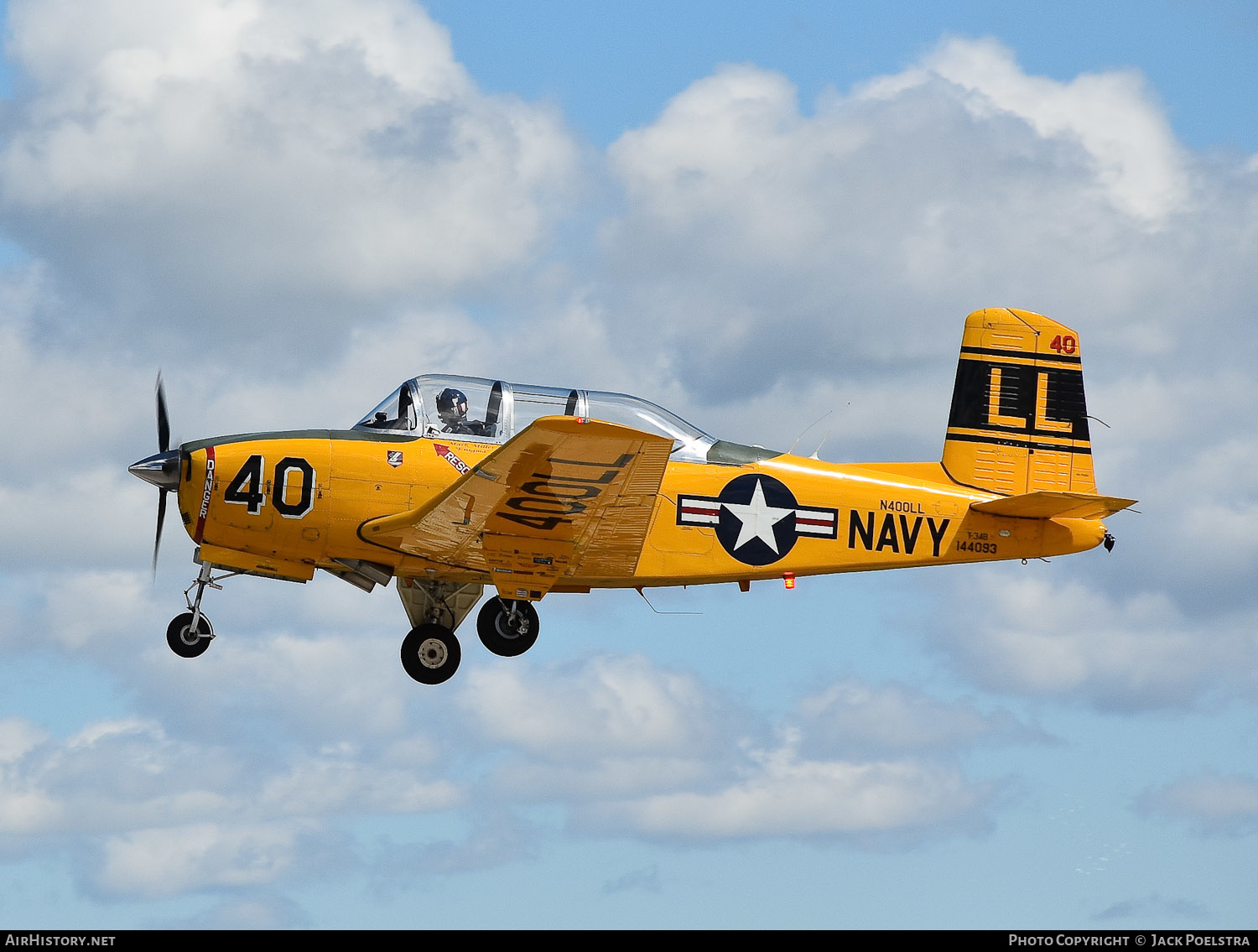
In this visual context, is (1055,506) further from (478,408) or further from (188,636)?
(188,636)

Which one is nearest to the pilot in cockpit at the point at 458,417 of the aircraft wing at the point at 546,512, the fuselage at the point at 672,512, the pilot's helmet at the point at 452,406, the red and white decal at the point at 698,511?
the pilot's helmet at the point at 452,406

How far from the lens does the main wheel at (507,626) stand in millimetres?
21438

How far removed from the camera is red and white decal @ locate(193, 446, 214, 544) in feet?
62.8

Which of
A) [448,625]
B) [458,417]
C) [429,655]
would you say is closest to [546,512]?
[458,417]

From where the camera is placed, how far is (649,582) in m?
20.4

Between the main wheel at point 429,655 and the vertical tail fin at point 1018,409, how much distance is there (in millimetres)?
6773

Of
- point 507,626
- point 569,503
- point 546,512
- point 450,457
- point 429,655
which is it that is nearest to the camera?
point 569,503

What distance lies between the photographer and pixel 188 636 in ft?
64.7

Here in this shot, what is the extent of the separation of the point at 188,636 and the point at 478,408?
434 cm

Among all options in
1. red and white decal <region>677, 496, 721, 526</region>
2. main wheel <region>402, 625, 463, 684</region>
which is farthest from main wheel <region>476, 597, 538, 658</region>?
red and white decal <region>677, 496, 721, 526</region>

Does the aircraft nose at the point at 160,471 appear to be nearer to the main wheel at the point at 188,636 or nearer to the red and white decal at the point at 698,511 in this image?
the main wheel at the point at 188,636

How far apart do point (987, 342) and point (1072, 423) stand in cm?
154

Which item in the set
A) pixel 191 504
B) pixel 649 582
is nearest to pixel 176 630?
pixel 191 504
